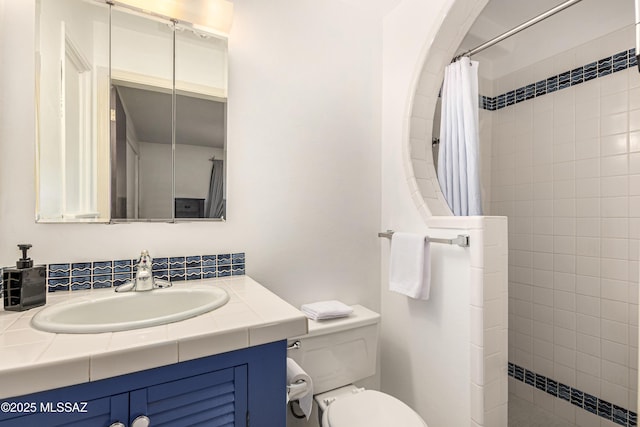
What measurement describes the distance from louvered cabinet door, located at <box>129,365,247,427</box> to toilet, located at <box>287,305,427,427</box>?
1.26 feet

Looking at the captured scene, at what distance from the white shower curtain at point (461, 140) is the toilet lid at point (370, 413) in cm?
89

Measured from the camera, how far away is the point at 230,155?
4.76 feet

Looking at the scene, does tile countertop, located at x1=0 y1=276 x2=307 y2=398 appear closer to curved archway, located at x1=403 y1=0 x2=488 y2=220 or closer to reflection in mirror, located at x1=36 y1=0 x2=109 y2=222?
reflection in mirror, located at x1=36 y1=0 x2=109 y2=222

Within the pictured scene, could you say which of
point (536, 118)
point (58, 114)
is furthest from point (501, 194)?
point (58, 114)

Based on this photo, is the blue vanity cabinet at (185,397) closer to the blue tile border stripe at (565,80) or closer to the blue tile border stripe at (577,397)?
the blue tile border stripe at (577,397)

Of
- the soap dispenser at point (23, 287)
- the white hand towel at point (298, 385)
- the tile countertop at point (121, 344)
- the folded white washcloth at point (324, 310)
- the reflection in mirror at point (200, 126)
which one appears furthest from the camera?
the folded white washcloth at point (324, 310)

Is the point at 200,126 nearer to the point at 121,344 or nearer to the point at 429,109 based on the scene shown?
the point at 121,344

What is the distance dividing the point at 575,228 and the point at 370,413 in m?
1.70

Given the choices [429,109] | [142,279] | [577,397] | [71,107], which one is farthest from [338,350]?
[577,397]

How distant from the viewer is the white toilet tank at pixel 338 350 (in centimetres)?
139

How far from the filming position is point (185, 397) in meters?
0.79

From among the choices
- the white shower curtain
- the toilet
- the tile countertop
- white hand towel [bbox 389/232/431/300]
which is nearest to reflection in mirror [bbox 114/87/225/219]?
the tile countertop

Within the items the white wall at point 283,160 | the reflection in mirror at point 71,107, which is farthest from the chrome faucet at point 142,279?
the reflection in mirror at point 71,107

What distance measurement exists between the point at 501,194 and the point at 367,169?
4.09ft
